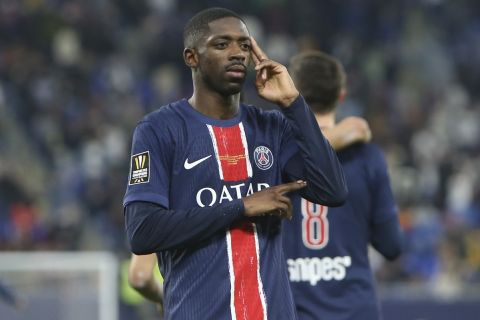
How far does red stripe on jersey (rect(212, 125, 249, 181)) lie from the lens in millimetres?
3893

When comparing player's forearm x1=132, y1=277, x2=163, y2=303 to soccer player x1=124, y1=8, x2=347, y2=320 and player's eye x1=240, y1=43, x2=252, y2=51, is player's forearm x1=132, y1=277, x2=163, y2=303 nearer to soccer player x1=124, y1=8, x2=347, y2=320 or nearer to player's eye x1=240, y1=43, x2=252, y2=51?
soccer player x1=124, y1=8, x2=347, y2=320

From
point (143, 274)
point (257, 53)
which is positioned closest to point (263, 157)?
point (257, 53)

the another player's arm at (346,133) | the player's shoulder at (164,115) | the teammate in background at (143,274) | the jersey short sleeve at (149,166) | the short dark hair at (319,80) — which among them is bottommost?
the teammate in background at (143,274)

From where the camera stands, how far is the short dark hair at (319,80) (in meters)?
5.02

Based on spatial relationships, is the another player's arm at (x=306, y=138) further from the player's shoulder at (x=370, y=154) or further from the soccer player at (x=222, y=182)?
the player's shoulder at (x=370, y=154)

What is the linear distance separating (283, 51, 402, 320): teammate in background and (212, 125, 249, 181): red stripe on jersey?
3.46 feet

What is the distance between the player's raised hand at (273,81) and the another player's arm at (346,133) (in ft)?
3.50

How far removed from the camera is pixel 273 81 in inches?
157

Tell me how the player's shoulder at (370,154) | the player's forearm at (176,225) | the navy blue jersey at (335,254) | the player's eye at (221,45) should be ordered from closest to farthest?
the player's forearm at (176,225) → the player's eye at (221,45) → the navy blue jersey at (335,254) → the player's shoulder at (370,154)

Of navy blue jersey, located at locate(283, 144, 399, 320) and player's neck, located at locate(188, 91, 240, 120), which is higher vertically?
player's neck, located at locate(188, 91, 240, 120)

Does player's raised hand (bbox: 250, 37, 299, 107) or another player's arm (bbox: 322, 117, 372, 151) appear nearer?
player's raised hand (bbox: 250, 37, 299, 107)

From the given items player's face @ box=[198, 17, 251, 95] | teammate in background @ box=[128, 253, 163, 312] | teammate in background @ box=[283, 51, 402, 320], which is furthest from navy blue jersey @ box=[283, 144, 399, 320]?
player's face @ box=[198, 17, 251, 95]

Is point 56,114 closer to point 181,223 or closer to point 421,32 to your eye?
point 421,32

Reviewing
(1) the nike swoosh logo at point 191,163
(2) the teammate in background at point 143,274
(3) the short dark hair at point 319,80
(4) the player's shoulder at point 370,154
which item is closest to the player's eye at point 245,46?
(1) the nike swoosh logo at point 191,163
